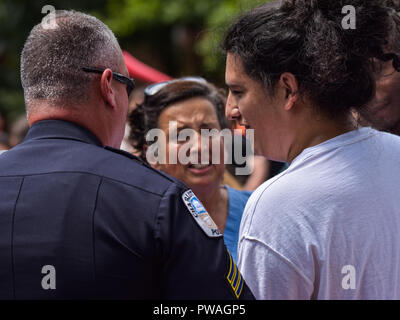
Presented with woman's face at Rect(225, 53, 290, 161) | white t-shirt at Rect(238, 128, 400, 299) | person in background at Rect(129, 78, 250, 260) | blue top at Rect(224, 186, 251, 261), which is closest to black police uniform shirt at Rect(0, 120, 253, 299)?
white t-shirt at Rect(238, 128, 400, 299)

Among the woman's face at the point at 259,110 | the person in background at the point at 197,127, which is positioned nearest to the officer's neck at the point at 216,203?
the person in background at the point at 197,127

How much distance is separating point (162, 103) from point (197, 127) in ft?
0.85

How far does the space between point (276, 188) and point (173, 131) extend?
63.7 inches

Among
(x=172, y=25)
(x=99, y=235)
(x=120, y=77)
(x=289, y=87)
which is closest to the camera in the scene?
(x=99, y=235)

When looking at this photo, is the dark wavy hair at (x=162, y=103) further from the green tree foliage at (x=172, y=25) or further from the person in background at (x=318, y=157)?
the green tree foliage at (x=172, y=25)

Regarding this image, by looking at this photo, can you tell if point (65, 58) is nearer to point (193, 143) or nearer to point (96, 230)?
point (96, 230)

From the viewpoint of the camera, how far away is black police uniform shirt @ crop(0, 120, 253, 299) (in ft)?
4.74

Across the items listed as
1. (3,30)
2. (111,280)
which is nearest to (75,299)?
(111,280)

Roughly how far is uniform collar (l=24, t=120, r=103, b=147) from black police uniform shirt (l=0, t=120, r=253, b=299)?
68mm

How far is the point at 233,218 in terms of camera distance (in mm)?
3018

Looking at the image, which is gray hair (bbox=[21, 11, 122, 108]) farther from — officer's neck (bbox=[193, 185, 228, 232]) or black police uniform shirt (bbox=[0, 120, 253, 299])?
officer's neck (bbox=[193, 185, 228, 232])

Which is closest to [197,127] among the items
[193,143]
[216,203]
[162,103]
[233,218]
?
[193,143]

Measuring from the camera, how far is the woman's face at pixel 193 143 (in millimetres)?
3064

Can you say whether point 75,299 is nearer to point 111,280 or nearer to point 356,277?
point 111,280
